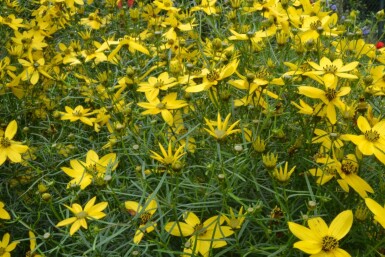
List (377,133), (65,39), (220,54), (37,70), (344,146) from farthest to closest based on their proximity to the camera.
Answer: (65,39) < (37,70) < (220,54) < (344,146) < (377,133)

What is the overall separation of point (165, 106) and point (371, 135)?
1.46 feet

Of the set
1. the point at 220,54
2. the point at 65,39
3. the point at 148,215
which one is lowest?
the point at 65,39

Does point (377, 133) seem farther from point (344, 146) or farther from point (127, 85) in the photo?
point (127, 85)

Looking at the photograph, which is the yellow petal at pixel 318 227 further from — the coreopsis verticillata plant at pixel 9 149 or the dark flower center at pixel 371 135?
the coreopsis verticillata plant at pixel 9 149

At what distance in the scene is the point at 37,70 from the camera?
1.67m

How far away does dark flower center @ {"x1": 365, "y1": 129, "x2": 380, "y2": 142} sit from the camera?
101cm

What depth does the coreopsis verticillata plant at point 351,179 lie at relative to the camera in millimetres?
983

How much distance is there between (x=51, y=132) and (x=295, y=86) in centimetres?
66

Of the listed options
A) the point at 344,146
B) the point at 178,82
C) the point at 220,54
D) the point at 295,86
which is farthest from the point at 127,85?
the point at 344,146

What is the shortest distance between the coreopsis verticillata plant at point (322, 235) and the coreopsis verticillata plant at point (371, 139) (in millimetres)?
136

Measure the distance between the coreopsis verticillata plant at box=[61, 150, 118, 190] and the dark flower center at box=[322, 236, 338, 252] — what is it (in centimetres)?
44

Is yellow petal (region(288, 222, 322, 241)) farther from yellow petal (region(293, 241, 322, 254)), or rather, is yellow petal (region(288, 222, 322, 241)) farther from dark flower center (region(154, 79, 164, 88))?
dark flower center (region(154, 79, 164, 88))

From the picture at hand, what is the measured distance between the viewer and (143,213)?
1055 millimetres

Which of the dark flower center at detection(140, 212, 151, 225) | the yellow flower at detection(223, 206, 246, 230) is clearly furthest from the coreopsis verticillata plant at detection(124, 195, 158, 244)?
the yellow flower at detection(223, 206, 246, 230)
